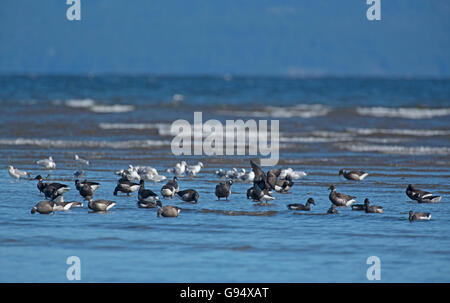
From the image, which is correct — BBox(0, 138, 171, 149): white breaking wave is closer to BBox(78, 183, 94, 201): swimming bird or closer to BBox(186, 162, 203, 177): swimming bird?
BBox(186, 162, 203, 177): swimming bird

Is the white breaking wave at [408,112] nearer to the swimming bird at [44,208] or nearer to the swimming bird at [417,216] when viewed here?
the swimming bird at [417,216]

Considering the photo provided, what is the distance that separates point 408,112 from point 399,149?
58.5ft

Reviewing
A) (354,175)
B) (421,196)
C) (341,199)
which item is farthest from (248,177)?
(421,196)

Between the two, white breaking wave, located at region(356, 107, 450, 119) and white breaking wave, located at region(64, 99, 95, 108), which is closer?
white breaking wave, located at region(356, 107, 450, 119)

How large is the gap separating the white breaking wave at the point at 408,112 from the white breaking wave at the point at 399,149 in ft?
41.9

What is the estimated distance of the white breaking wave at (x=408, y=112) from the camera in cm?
3659

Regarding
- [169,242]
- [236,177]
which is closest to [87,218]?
[169,242]

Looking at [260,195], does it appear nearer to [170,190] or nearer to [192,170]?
[170,190]

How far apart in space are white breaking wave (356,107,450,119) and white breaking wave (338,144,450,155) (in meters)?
12.8

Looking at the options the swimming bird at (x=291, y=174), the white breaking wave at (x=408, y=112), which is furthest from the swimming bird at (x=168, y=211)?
the white breaking wave at (x=408, y=112)

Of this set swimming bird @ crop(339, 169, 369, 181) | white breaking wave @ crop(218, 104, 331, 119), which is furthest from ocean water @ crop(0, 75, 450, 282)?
white breaking wave @ crop(218, 104, 331, 119)

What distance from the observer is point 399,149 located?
22922mm

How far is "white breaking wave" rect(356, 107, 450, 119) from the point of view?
3659 cm
